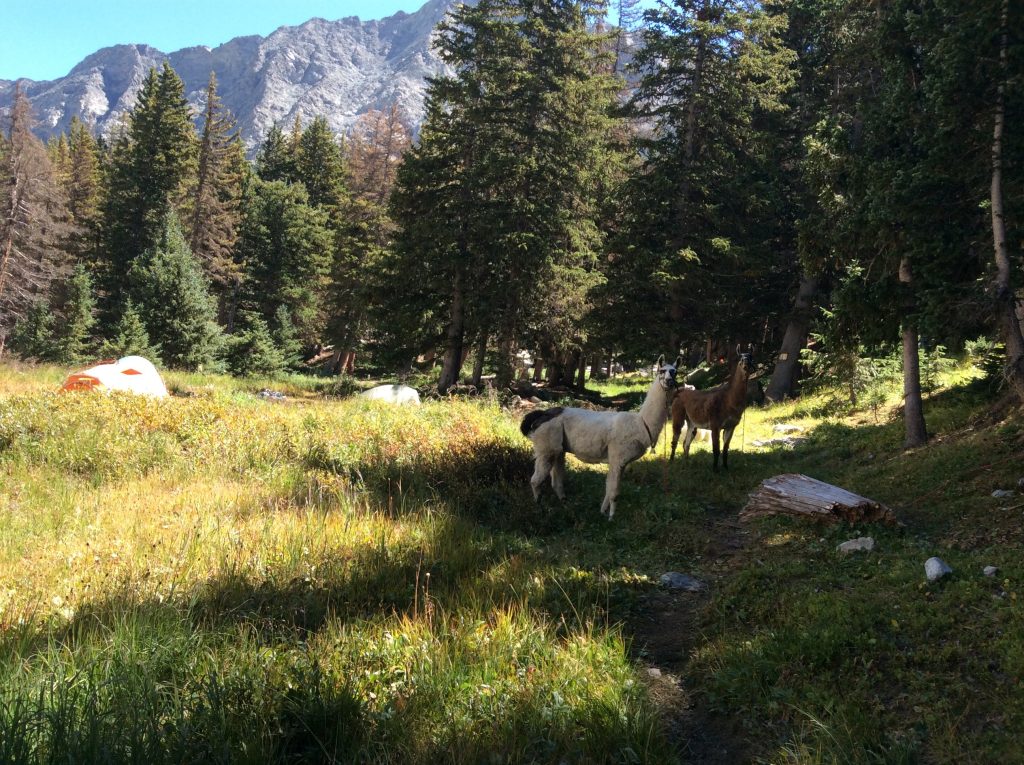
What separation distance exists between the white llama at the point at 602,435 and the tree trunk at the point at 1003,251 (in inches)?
162

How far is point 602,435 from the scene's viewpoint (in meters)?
9.23

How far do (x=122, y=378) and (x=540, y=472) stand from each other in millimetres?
15209

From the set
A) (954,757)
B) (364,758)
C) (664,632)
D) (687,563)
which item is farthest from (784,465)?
(364,758)

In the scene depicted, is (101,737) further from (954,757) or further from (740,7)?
(740,7)

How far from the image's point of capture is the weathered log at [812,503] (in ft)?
23.9

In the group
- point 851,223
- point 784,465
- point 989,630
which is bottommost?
point 784,465

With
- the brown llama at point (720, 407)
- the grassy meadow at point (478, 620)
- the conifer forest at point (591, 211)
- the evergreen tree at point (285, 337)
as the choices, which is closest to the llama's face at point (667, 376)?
the grassy meadow at point (478, 620)

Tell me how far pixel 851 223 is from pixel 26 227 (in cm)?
4264

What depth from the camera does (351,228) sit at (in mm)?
41094

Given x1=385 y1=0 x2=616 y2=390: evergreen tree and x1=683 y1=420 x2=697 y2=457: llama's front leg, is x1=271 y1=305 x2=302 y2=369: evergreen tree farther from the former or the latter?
x1=683 y1=420 x2=697 y2=457: llama's front leg

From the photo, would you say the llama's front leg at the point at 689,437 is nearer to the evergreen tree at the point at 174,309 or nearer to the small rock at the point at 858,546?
the small rock at the point at 858,546

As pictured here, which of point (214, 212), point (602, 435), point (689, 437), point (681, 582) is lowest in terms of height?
point (681, 582)

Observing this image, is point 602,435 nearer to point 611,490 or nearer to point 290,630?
point 611,490

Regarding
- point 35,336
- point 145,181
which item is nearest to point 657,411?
point 35,336
